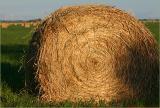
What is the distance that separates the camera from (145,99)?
9.55 meters

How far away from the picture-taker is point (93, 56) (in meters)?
9.78

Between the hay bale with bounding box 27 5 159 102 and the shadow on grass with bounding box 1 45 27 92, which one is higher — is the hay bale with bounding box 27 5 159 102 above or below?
above

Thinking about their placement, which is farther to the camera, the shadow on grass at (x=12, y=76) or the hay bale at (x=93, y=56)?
the shadow on grass at (x=12, y=76)

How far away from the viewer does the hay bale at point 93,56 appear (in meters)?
9.41

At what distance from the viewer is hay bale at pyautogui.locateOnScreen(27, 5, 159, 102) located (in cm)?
941

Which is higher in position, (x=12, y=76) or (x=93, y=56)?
(x=93, y=56)

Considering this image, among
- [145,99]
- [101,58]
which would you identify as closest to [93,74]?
[101,58]

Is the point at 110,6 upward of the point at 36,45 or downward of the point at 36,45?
upward

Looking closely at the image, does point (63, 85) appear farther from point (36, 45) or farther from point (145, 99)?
point (145, 99)

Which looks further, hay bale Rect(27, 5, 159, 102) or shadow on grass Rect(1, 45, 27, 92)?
shadow on grass Rect(1, 45, 27, 92)

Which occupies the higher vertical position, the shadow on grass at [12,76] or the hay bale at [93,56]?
the hay bale at [93,56]

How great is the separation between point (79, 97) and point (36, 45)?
1.22 meters

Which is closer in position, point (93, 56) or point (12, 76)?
point (93, 56)

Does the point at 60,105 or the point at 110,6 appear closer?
the point at 60,105
